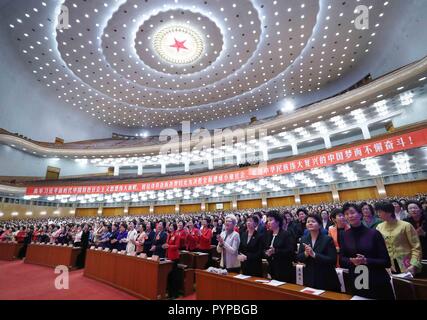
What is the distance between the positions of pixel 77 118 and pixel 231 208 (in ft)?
52.5

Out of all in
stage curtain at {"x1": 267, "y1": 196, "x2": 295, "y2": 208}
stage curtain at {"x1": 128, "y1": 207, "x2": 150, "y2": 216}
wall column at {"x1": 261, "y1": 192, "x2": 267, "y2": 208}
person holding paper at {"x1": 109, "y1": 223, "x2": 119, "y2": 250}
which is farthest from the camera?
stage curtain at {"x1": 128, "y1": 207, "x2": 150, "y2": 216}

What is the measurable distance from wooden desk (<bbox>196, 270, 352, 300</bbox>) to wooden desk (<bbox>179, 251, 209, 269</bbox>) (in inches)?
65.6

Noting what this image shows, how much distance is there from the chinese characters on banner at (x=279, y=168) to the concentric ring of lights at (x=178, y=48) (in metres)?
7.29

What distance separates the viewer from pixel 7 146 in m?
14.3

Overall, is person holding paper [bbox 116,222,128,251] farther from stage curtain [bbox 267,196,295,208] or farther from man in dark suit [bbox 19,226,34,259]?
stage curtain [bbox 267,196,295,208]

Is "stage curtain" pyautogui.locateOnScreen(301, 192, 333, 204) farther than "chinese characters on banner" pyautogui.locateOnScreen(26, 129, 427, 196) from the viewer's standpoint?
Yes

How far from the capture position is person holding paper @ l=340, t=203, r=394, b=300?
156 cm

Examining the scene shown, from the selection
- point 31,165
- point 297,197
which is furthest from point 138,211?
point 297,197

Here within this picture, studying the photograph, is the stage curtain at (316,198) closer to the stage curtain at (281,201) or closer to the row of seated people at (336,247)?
the stage curtain at (281,201)

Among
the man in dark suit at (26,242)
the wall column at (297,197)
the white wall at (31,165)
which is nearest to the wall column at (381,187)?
the wall column at (297,197)

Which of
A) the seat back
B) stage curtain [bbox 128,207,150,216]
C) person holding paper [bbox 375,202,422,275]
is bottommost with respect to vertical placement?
the seat back

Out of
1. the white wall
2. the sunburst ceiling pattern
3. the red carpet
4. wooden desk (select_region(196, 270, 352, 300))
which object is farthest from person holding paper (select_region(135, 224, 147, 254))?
the white wall

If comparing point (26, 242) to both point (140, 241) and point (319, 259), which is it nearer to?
point (140, 241)
